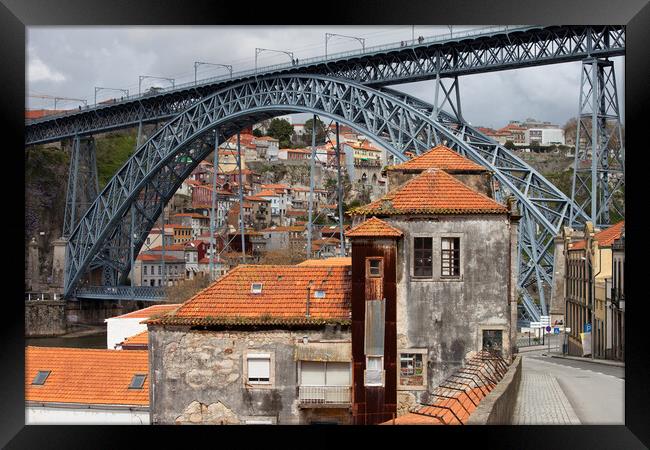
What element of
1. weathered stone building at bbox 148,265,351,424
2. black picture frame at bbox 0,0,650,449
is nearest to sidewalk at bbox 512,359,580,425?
black picture frame at bbox 0,0,650,449

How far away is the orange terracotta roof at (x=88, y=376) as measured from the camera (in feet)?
52.0

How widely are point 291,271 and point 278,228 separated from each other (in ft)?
142

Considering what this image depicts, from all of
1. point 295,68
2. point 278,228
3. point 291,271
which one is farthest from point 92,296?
point 291,271

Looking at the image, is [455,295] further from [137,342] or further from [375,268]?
[137,342]

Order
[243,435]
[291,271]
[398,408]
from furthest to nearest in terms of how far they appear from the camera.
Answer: [291,271]
[398,408]
[243,435]

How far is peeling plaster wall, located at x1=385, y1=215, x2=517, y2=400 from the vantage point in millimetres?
13172

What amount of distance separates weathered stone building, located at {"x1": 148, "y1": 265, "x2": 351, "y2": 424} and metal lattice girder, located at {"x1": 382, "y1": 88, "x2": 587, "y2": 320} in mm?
14029

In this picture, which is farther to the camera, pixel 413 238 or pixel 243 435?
pixel 413 238

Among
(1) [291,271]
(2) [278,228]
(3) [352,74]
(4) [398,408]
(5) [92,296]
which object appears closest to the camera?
(4) [398,408]

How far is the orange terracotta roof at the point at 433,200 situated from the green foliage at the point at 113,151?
56.0 m

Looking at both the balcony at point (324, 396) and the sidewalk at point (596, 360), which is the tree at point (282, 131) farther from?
the balcony at point (324, 396)
